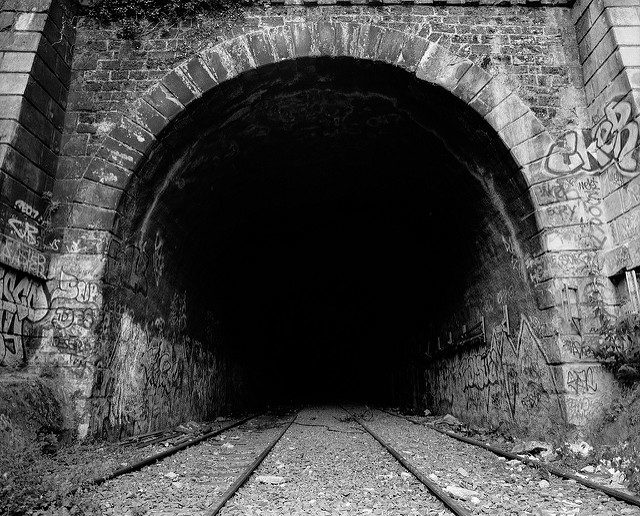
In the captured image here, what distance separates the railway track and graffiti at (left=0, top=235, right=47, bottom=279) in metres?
3.02

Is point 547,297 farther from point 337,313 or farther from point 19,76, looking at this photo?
point 337,313

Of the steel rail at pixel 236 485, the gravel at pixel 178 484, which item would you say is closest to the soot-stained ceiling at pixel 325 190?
the gravel at pixel 178 484

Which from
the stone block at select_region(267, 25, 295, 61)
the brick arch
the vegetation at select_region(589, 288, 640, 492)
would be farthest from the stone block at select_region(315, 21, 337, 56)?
the vegetation at select_region(589, 288, 640, 492)

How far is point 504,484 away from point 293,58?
637 cm

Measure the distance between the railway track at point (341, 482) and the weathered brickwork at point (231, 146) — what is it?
147 cm

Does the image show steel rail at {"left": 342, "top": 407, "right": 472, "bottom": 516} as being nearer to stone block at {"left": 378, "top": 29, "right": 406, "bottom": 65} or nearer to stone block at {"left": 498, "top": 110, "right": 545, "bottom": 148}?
stone block at {"left": 498, "top": 110, "right": 545, "bottom": 148}

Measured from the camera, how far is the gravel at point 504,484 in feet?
13.8

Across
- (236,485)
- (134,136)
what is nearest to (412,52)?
(134,136)

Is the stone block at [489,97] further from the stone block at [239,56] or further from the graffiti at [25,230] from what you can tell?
the graffiti at [25,230]

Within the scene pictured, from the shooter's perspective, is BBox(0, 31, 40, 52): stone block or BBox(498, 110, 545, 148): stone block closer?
BBox(0, 31, 40, 52): stone block

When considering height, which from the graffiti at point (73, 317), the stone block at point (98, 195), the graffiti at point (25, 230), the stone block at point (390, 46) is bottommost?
the graffiti at point (73, 317)

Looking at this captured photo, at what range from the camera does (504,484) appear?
16.6 ft

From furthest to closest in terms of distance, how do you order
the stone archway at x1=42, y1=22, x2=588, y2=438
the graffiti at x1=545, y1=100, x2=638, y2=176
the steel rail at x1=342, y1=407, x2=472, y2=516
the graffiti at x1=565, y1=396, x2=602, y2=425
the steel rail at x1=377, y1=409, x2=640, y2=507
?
the stone archway at x1=42, y1=22, x2=588, y2=438 < the graffiti at x1=545, y1=100, x2=638, y2=176 < the graffiti at x1=565, y1=396, x2=602, y2=425 < the steel rail at x1=377, y1=409, x2=640, y2=507 < the steel rail at x1=342, y1=407, x2=472, y2=516

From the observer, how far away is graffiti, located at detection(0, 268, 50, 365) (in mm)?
6105
